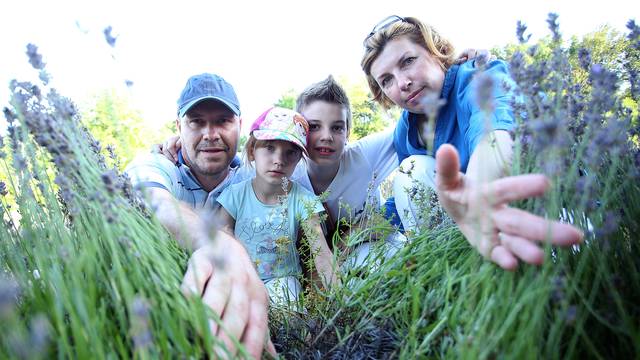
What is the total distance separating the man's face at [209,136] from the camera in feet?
9.11

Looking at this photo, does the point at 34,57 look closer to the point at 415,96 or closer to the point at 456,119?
the point at 415,96

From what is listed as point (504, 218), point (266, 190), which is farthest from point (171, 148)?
point (504, 218)

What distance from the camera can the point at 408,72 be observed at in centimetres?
255

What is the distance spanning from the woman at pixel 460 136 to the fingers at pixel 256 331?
543 mm

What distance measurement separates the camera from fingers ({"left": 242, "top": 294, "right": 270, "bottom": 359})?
956 millimetres

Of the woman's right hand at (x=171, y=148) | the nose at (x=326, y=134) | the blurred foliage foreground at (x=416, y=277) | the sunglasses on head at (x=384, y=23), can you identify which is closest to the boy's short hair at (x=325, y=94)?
the nose at (x=326, y=134)

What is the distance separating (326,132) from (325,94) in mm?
361

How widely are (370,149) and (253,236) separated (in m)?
1.26

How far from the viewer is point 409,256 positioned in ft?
3.93

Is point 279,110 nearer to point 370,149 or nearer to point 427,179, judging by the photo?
point 370,149

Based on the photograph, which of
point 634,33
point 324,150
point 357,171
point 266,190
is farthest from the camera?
point 357,171

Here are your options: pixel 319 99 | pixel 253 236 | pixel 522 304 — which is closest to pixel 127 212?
pixel 522 304

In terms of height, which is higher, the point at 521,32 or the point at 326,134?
the point at 326,134

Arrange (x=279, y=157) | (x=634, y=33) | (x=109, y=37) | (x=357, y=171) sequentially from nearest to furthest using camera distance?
(x=109, y=37)
(x=634, y=33)
(x=279, y=157)
(x=357, y=171)
